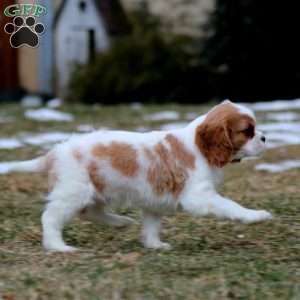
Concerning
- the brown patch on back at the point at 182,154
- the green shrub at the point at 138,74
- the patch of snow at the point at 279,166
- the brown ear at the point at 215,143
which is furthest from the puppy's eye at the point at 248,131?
the green shrub at the point at 138,74

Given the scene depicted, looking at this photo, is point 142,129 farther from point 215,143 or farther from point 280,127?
point 215,143

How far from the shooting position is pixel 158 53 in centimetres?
1762

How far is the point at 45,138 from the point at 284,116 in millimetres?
3995

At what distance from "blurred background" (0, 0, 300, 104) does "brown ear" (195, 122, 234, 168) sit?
11.5 m

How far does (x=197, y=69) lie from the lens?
17.7m

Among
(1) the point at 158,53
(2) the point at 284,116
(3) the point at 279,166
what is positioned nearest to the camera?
(3) the point at 279,166

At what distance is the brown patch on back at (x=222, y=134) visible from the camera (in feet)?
18.5

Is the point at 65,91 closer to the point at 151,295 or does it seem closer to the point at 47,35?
the point at 47,35

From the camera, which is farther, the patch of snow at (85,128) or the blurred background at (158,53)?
the blurred background at (158,53)

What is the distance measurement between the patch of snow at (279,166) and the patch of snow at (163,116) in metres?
3.97

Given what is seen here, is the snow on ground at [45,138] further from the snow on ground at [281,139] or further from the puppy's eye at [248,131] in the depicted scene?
the puppy's eye at [248,131]

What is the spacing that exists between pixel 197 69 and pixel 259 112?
3614 mm

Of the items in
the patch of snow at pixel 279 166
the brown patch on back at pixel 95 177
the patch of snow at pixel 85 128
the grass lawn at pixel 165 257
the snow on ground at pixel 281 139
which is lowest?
the patch of snow at pixel 85 128

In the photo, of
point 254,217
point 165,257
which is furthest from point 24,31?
point 254,217
